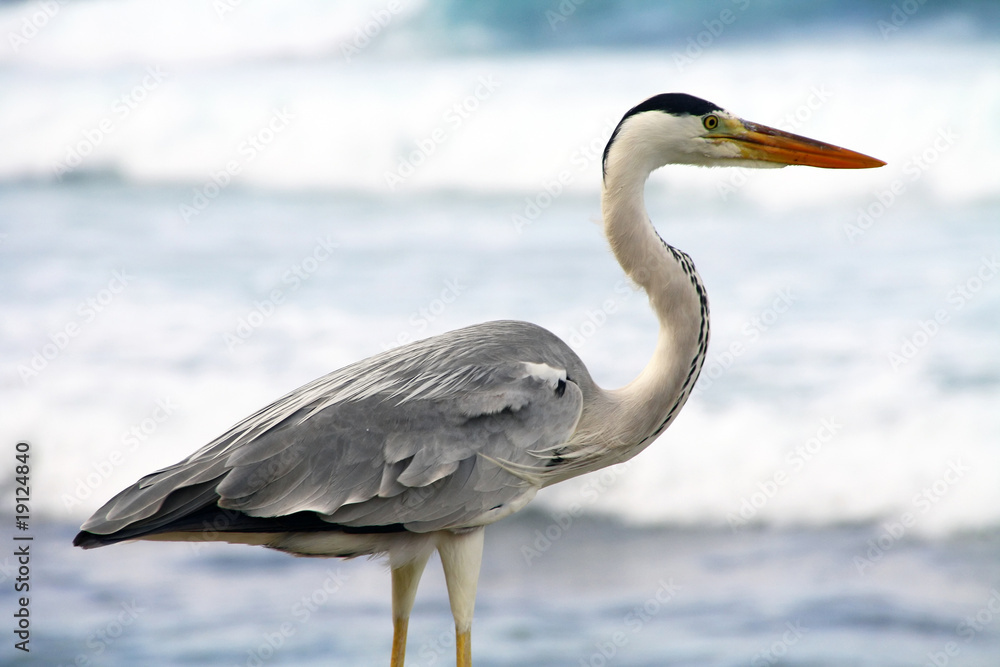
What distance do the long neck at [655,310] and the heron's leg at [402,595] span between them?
645 mm

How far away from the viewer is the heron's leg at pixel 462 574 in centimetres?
275

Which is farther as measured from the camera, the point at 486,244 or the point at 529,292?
the point at 486,244

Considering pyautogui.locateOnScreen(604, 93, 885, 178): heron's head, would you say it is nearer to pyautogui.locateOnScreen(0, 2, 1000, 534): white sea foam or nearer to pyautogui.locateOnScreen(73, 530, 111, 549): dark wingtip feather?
pyautogui.locateOnScreen(73, 530, 111, 549): dark wingtip feather

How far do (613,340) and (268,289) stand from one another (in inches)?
111

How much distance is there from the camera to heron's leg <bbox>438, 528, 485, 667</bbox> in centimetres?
275

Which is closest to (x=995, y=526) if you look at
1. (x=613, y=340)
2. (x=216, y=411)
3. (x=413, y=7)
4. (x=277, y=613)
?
(x=613, y=340)

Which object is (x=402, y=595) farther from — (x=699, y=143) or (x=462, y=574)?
(x=699, y=143)

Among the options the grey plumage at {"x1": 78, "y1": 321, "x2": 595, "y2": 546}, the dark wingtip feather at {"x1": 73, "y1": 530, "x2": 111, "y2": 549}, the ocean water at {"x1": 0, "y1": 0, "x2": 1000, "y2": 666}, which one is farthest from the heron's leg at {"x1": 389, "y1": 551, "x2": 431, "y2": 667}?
the ocean water at {"x1": 0, "y1": 0, "x2": 1000, "y2": 666}

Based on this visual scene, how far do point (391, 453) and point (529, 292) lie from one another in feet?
17.5

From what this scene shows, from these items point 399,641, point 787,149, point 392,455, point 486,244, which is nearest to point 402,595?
point 399,641

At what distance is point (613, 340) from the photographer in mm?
6969

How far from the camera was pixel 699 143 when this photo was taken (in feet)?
9.60

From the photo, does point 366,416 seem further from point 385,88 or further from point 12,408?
point 385,88

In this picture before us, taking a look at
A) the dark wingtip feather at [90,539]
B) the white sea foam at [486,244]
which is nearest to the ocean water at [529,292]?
the white sea foam at [486,244]
